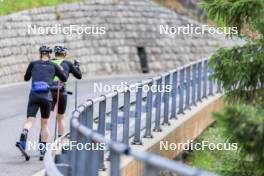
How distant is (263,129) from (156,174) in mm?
913

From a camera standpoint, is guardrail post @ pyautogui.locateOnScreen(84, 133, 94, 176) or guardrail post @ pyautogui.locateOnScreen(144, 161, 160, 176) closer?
guardrail post @ pyautogui.locateOnScreen(144, 161, 160, 176)

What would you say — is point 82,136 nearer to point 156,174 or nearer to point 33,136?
point 156,174

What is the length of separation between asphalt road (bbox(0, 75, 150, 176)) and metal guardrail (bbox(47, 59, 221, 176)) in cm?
131

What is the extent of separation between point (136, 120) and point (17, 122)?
5.11 m

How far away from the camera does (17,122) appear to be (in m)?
17.1

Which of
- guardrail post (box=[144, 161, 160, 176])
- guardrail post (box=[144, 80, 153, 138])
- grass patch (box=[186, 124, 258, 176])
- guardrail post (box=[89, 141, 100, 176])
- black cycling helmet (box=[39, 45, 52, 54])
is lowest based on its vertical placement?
grass patch (box=[186, 124, 258, 176])

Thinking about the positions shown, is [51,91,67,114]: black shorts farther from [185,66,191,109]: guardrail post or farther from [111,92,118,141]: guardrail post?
[185,66,191,109]: guardrail post

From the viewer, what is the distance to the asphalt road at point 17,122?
40.0 feet

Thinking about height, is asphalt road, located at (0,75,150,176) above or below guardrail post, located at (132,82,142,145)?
below

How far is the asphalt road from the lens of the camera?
40.0 feet

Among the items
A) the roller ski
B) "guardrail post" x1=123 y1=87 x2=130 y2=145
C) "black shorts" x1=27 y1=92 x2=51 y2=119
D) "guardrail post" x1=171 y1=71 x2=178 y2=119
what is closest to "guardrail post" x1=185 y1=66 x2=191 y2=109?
"guardrail post" x1=171 y1=71 x2=178 y2=119

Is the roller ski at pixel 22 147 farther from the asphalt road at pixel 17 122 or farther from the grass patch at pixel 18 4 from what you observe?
the grass patch at pixel 18 4

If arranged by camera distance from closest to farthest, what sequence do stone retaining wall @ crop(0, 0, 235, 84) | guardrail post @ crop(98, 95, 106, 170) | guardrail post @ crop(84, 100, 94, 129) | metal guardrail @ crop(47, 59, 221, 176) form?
1. metal guardrail @ crop(47, 59, 221, 176)
2. guardrail post @ crop(84, 100, 94, 129)
3. guardrail post @ crop(98, 95, 106, 170)
4. stone retaining wall @ crop(0, 0, 235, 84)

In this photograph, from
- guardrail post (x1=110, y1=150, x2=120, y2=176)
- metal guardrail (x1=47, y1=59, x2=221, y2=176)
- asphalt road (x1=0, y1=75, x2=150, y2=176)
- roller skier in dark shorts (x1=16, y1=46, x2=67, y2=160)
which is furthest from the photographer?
roller skier in dark shorts (x1=16, y1=46, x2=67, y2=160)
